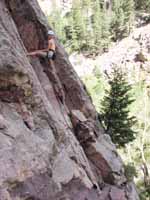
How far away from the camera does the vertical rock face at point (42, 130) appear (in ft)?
32.3

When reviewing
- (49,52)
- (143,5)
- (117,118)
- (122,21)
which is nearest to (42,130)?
(49,52)

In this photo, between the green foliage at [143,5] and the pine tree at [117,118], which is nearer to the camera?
the pine tree at [117,118]

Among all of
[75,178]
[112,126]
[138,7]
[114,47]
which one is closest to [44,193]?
[75,178]

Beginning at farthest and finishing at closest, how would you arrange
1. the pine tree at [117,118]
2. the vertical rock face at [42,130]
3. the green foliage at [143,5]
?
1. the green foliage at [143,5]
2. the pine tree at [117,118]
3. the vertical rock face at [42,130]

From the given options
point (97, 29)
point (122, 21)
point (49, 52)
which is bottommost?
point (97, 29)

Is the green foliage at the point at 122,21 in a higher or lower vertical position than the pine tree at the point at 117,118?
lower

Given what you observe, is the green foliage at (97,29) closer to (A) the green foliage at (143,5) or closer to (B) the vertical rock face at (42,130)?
(A) the green foliage at (143,5)

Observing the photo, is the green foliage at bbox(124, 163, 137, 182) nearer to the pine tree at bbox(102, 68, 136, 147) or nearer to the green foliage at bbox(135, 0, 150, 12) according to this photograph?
the pine tree at bbox(102, 68, 136, 147)

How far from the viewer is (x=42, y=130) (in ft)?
38.7

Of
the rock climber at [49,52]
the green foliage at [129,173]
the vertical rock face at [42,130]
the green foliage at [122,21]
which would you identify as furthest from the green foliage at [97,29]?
the rock climber at [49,52]

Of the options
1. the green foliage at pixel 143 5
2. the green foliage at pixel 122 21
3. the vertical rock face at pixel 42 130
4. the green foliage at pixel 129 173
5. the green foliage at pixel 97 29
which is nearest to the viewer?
the vertical rock face at pixel 42 130

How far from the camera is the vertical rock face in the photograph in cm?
985

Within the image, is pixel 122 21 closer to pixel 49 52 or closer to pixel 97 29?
pixel 97 29

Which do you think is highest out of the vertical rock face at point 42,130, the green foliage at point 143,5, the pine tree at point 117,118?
the vertical rock face at point 42,130
